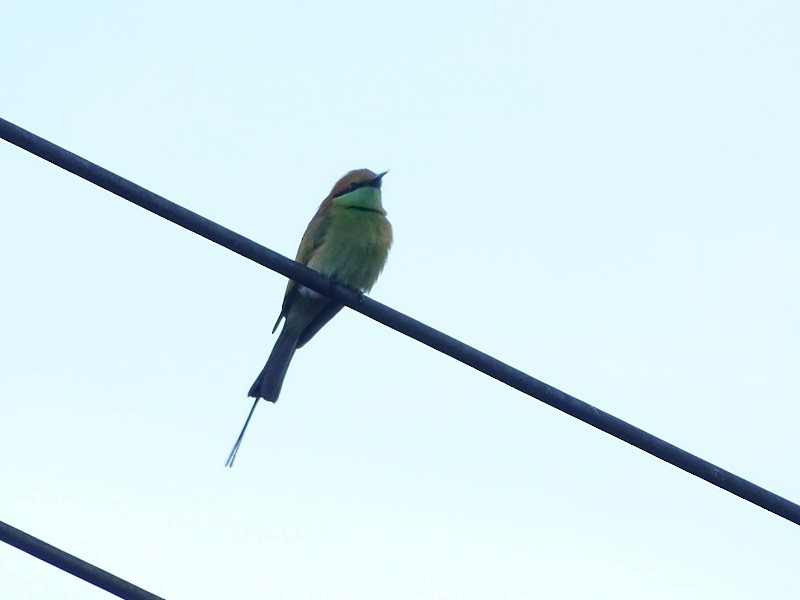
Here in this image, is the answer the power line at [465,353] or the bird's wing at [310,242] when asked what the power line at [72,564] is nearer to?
the power line at [465,353]

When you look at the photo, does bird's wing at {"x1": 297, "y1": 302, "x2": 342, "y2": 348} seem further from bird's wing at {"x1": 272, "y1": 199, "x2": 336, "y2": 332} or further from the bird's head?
the bird's head

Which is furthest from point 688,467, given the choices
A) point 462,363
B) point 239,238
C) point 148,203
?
point 148,203

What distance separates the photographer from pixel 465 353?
2148 millimetres

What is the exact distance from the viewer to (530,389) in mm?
2086

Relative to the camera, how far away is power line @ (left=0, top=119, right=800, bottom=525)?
6.62ft

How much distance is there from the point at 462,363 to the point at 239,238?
1.57 ft

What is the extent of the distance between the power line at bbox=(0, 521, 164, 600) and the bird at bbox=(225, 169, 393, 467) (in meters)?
2.09

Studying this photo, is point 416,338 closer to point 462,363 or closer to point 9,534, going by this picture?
point 462,363

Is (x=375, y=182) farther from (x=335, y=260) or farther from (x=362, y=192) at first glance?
(x=335, y=260)

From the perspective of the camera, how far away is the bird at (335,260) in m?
4.09

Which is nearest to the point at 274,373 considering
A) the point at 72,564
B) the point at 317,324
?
the point at 317,324

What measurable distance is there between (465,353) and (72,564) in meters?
0.78

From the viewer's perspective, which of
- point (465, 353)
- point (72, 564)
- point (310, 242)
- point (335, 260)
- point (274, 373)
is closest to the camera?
point (72, 564)

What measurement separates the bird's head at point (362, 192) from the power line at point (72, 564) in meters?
2.61
